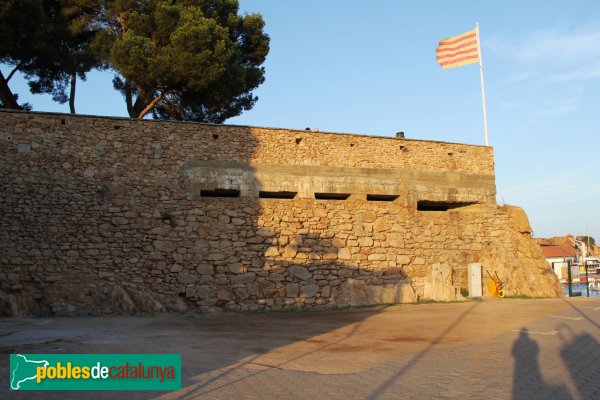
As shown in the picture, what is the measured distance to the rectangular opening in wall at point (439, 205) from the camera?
Result: 18.4 m

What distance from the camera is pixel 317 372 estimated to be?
281 inches

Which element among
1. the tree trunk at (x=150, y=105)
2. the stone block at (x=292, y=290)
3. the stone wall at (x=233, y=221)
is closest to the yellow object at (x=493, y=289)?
the stone wall at (x=233, y=221)

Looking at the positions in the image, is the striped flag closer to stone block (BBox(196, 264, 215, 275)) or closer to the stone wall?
the stone wall

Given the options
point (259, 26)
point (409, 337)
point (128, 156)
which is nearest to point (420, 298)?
point (409, 337)

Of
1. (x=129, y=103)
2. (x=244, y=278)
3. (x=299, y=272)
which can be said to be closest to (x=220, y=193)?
(x=244, y=278)

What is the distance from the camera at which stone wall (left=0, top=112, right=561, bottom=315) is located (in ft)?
46.3

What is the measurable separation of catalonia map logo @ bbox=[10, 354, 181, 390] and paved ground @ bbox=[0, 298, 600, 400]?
0.20 metres

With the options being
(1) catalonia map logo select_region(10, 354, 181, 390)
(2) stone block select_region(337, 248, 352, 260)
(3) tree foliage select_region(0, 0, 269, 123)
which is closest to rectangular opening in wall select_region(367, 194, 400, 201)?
(2) stone block select_region(337, 248, 352, 260)

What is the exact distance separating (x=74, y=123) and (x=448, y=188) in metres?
11.8

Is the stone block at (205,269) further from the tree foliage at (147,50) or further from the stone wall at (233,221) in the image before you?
the tree foliage at (147,50)

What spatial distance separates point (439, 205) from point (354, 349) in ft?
35.8

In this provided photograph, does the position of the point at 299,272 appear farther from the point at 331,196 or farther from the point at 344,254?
the point at 331,196

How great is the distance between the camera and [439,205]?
18.9 metres

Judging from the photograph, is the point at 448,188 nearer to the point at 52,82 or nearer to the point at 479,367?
the point at 479,367
